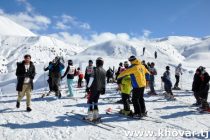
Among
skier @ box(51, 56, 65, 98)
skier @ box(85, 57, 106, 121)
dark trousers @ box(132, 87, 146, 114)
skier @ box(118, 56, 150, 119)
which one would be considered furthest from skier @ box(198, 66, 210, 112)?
skier @ box(51, 56, 65, 98)

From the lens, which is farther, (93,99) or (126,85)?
(126,85)

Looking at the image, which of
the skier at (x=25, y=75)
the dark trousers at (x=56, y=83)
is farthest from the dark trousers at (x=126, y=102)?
the dark trousers at (x=56, y=83)

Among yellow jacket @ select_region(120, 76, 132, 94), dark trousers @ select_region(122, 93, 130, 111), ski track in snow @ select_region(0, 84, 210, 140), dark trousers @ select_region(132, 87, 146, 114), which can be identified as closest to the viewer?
ski track in snow @ select_region(0, 84, 210, 140)

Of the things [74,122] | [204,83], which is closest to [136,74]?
[74,122]

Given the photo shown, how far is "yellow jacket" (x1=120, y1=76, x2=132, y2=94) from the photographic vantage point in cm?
1302

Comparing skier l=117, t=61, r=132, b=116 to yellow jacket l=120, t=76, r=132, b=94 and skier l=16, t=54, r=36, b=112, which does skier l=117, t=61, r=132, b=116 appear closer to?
yellow jacket l=120, t=76, r=132, b=94

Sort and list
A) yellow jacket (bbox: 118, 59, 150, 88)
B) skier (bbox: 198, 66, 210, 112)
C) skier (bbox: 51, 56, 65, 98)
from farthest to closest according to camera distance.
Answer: skier (bbox: 51, 56, 65, 98) < skier (bbox: 198, 66, 210, 112) < yellow jacket (bbox: 118, 59, 150, 88)

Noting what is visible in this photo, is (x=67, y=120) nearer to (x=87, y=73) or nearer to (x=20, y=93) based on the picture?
(x=20, y=93)

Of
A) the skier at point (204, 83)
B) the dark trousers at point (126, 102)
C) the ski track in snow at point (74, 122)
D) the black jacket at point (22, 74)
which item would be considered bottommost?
the ski track in snow at point (74, 122)

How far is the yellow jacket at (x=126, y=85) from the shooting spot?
1302 centimetres

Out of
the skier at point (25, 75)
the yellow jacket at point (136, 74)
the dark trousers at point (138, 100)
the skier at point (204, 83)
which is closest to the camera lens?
the yellow jacket at point (136, 74)

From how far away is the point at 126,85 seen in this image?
13.1 metres

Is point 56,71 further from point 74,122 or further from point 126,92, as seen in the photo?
point 74,122

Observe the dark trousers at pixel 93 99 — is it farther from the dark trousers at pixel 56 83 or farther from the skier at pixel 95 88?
the dark trousers at pixel 56 83
